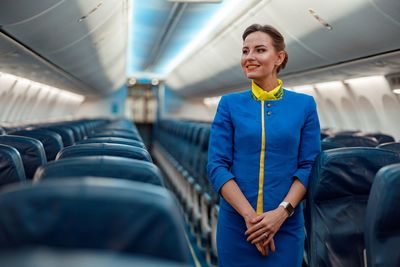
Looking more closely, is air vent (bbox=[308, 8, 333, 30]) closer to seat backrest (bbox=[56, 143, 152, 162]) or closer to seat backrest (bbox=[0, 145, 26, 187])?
seat backrest (bbox=[56, 143, 152, 162])

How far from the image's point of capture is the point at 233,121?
2846mm

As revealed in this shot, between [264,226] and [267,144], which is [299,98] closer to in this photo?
[267,144]

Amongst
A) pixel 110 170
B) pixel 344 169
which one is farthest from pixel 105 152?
pixel 344 169

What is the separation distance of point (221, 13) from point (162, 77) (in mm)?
15413

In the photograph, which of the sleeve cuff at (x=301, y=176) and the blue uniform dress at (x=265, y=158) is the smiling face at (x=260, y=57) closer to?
the blue uniform dress at (x=265, y=158)

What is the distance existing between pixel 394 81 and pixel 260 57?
5187mm

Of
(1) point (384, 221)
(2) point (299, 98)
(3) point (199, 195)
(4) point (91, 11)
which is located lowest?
(3) point (199, 195)

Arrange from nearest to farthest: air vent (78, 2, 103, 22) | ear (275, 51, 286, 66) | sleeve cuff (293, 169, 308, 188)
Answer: sleeve cuff (293, 169, 308, 188) → ear (275, 51, 286, 66) → air vent (78, 2, 103, 22)

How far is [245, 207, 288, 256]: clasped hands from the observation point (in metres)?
2.71

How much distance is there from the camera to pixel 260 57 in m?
2.84

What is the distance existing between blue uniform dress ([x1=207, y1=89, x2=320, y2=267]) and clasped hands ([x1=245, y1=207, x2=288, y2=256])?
0.26ft

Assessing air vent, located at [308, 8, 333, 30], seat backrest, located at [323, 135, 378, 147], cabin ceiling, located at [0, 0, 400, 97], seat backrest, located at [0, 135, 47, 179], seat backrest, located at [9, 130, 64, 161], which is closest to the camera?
seat backrest, located at [0, 135, 47, 179]

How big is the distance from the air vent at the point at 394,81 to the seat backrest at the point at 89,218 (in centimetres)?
637

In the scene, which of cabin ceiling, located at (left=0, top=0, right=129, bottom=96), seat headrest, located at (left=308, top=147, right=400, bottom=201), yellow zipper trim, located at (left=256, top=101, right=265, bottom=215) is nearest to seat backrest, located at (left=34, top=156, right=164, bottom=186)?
yellow zipper trim, located at (left=256, top=101, right=265, bottom=215)
